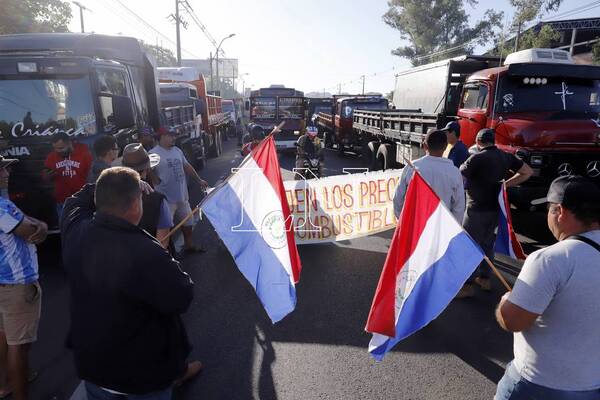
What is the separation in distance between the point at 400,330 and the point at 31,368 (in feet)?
10.1

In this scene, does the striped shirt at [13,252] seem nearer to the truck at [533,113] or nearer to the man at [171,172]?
the man at [171,172]

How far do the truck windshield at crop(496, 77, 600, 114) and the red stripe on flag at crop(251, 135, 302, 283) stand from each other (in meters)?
5.55

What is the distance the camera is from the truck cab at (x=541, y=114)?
6461 mm

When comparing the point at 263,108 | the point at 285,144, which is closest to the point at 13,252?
the point at 285,144

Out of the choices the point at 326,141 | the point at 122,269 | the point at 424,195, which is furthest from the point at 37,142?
the point at 326,141

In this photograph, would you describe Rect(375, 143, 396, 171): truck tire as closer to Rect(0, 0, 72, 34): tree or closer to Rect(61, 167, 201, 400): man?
Rect(61, 167, 201, 400): man

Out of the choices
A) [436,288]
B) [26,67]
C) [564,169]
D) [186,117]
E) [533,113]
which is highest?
[26,67]

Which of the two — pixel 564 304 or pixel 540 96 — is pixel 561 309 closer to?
pixel 564 304

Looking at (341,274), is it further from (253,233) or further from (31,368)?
(31,368)

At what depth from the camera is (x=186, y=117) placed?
12133mm

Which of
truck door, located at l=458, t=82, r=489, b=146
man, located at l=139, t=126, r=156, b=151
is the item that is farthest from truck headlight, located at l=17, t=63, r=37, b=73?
truck door, located at l=458, t=82, r=489, b=146

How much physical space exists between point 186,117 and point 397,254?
1067cm

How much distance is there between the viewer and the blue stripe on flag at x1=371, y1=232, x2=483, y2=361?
250cm

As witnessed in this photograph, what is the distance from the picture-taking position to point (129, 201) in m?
1.84
